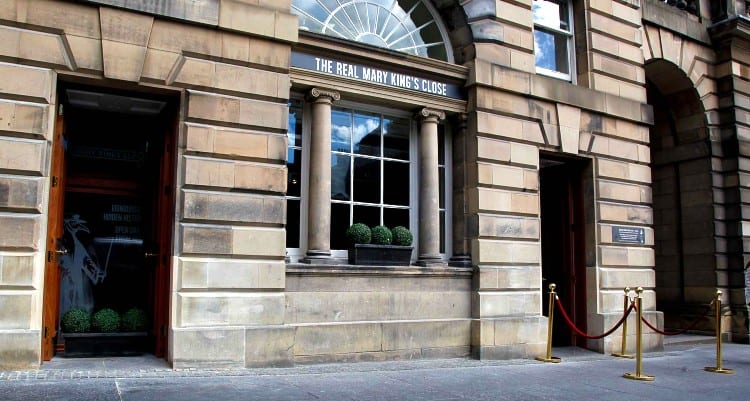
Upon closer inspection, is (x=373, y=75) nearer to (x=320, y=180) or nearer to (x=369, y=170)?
(x=369, y=170)

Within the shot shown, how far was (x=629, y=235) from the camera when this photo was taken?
44.3 ft

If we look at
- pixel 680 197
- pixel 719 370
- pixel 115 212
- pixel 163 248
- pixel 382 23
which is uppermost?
pixel 382 23

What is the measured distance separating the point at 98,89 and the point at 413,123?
5383mm

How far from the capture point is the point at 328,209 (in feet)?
33.8

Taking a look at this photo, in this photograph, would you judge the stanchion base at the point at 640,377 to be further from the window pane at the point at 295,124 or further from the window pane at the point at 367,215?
the window pane at the point at 295,124

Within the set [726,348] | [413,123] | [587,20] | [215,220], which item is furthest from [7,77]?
[726,348]

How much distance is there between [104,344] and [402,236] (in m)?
4.79

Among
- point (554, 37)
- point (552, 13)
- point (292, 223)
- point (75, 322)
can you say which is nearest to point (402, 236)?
point (292, 223)

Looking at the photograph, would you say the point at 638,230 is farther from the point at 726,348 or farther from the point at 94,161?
the point at 94,161

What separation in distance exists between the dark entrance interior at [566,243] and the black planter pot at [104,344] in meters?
8.13

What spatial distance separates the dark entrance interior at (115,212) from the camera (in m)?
9.20

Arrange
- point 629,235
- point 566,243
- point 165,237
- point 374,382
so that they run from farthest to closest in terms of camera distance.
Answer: point 566,243 < point 629,235 < point 165,237 < point 374,382

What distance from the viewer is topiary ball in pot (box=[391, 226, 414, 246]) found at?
1085 cm

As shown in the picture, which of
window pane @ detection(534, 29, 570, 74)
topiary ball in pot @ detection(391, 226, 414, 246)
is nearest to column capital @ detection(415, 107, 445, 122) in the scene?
topiary ball in pot @ detection(391, 226, 414, 246)
